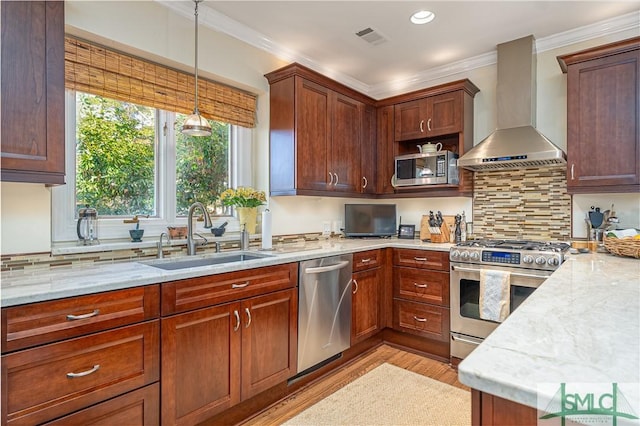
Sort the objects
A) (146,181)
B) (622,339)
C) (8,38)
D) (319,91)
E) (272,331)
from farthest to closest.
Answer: (319,91) < (146,181) < (272,331) < (8,38) < (622,339)

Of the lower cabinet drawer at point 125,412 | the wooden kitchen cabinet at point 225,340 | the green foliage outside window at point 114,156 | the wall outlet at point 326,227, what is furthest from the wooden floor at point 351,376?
the green foliage outside window at point 114,156

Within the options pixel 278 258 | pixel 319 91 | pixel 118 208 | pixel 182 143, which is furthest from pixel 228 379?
pixel 319 91

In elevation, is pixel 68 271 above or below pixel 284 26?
below

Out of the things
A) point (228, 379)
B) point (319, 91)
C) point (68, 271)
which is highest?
point (319, 91)

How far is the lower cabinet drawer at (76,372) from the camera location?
1324 millimetres

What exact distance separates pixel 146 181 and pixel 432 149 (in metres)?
2.61

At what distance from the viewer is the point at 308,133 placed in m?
3.02

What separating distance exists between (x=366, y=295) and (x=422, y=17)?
2258 millimetres

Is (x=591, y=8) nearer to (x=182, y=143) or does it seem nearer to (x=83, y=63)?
(x=182, y=143)

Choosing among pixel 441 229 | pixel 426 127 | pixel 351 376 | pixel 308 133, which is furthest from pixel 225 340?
pixel 426 127

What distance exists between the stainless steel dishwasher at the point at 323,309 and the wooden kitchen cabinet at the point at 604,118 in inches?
74.1

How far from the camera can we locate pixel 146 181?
248 cm

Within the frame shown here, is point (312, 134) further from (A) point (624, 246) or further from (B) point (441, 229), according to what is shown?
(A) point (624, 246)

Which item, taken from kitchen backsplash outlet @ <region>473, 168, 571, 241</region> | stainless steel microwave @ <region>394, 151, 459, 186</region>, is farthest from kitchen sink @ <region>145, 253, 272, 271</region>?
kitchen backsplash outlet @ <region>473, 168, 571, 241</region>
